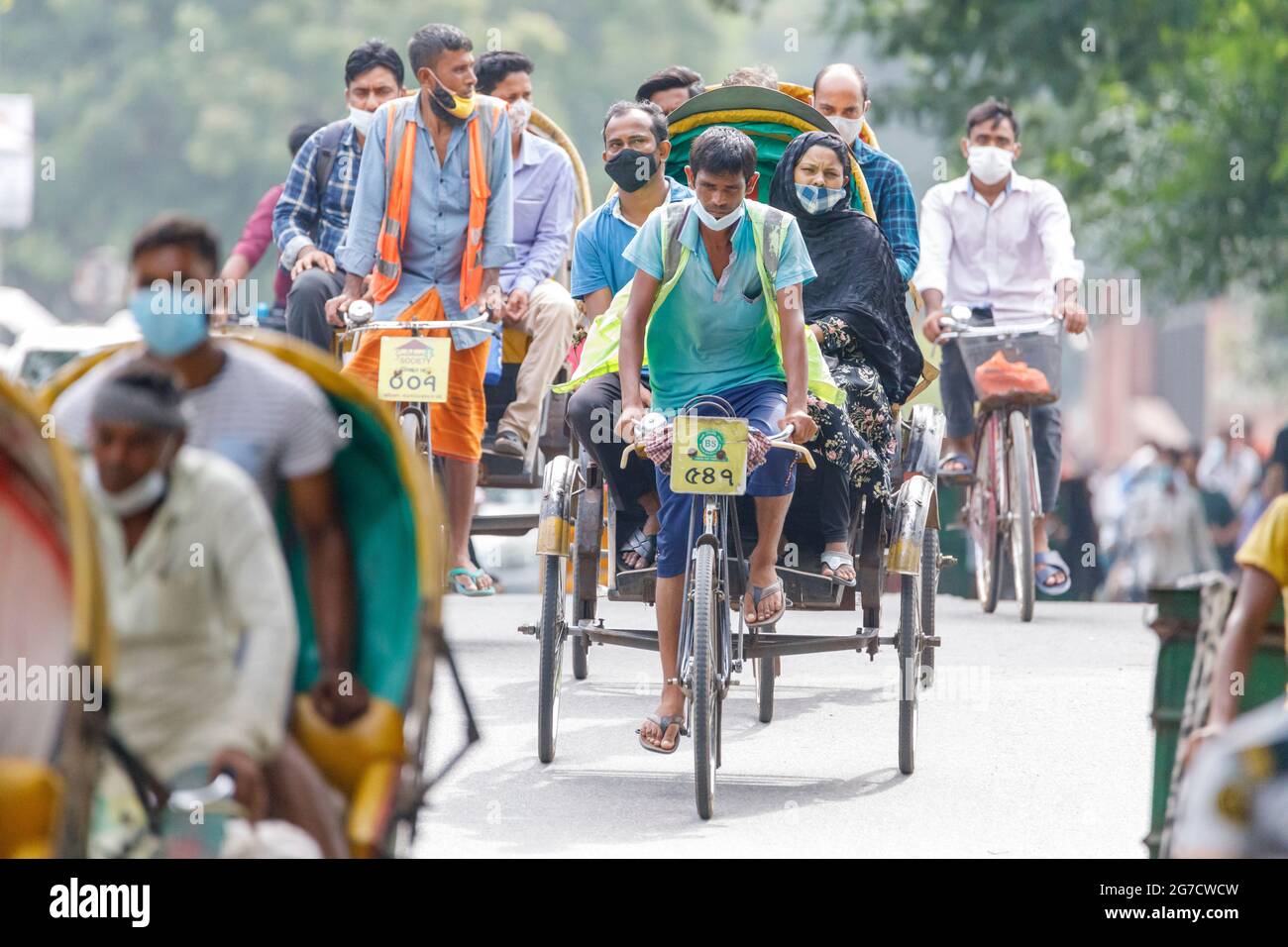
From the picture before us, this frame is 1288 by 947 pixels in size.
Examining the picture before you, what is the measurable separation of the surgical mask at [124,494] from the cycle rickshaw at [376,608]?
0.82 feet

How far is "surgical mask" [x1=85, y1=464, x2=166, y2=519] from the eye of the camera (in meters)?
4.84

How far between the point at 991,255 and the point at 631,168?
4.06m

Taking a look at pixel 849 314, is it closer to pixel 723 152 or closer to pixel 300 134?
pixel 723 152

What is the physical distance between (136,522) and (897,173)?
5594 mm

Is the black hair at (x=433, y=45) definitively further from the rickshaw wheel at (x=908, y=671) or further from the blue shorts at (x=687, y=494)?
the rickshaw wheel at (x=908, y=671)

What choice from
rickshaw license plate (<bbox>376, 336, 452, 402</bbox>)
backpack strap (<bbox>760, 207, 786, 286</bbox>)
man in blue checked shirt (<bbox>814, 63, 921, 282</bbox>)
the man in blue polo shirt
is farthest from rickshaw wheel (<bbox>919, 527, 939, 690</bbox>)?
rickshaw license plate (<bbox>376, 336, 452, 402</bbox>)

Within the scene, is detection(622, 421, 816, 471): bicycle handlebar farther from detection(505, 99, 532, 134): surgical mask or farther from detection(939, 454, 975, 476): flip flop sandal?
detection(939, 454, 975, 476): flip flop sandal

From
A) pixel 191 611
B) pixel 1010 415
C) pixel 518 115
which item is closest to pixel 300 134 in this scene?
pixel 518 115

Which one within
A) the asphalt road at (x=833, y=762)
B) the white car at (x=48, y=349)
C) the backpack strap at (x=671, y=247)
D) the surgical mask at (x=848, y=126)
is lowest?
the asphalt road at (x=833, y=762)

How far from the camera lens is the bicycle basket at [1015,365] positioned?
484 inches

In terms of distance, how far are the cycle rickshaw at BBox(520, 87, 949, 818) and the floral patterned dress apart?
0.13 m

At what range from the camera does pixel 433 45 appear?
1020 centimetres

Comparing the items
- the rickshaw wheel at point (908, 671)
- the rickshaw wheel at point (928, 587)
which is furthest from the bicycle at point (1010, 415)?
the rickshaw wheel at point (908, 671)
